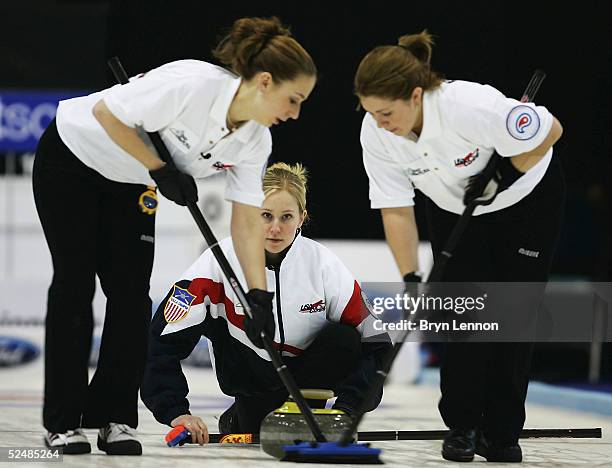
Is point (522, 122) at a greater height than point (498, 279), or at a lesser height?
greater

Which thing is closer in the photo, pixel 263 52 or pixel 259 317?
pixel 263 52

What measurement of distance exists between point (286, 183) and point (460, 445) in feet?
3.00

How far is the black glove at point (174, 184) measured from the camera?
2629 millimetres

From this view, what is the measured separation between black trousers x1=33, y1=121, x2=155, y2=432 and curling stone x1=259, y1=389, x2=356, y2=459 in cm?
36

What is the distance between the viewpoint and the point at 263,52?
2.55m

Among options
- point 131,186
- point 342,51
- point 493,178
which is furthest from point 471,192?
point 342,51

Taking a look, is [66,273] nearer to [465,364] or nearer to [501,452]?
[465,364]

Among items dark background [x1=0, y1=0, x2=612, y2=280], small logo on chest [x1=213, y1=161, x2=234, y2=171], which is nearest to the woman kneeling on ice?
small logo on chest [x1=213, y1=161, x2=234, y2=171]

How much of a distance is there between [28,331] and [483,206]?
15.1ft

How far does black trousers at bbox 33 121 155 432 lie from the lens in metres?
2.64

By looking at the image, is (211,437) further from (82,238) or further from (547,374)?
(547,374)

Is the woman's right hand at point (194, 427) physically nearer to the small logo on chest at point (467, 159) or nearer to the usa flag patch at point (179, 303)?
the usa flag patch at point (179, 303)

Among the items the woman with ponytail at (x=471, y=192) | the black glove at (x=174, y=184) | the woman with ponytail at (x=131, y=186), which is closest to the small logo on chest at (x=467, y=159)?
the woman with ponytail at (x=471, y=192)

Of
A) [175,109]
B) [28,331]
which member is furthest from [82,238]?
[28,331]
